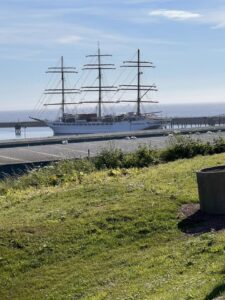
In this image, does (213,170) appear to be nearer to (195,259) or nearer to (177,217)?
(177,217)

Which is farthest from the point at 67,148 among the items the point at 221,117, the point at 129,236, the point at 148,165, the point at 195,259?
the point at 221,117

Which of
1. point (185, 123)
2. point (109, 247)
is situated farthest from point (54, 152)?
point (185, 123)

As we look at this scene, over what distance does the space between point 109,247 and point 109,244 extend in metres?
0.11

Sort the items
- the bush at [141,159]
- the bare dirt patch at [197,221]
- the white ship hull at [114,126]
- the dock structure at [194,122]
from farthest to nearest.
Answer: the dock structure at [194,122]
the white ship hull at [114,126]
the bush at [141,159]
the bare dirt patch at [197,221]

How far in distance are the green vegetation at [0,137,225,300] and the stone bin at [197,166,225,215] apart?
60 centimetres

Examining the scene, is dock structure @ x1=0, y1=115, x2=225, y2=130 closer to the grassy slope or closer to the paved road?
A: the paved road

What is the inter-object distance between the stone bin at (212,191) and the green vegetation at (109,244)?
596 millimetres

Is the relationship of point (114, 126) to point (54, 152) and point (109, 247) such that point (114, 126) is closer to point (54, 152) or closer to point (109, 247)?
point (54, 152)

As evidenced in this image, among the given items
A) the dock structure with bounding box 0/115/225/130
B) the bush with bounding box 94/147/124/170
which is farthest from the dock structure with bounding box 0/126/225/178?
the dock structure with bounding box 0/115/225/130

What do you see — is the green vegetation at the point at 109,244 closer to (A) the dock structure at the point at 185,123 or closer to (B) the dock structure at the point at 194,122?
(A) the dock structure at the point at 185,123

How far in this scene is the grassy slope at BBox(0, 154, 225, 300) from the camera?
7.99 meters

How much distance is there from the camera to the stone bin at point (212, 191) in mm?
11453

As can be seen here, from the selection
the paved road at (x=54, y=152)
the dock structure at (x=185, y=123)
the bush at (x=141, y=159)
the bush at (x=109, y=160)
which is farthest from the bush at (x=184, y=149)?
the dock structure at (x=185, y=123)

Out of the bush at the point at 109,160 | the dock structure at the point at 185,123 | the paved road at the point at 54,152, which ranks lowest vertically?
the dock structure at the point at 185,123
